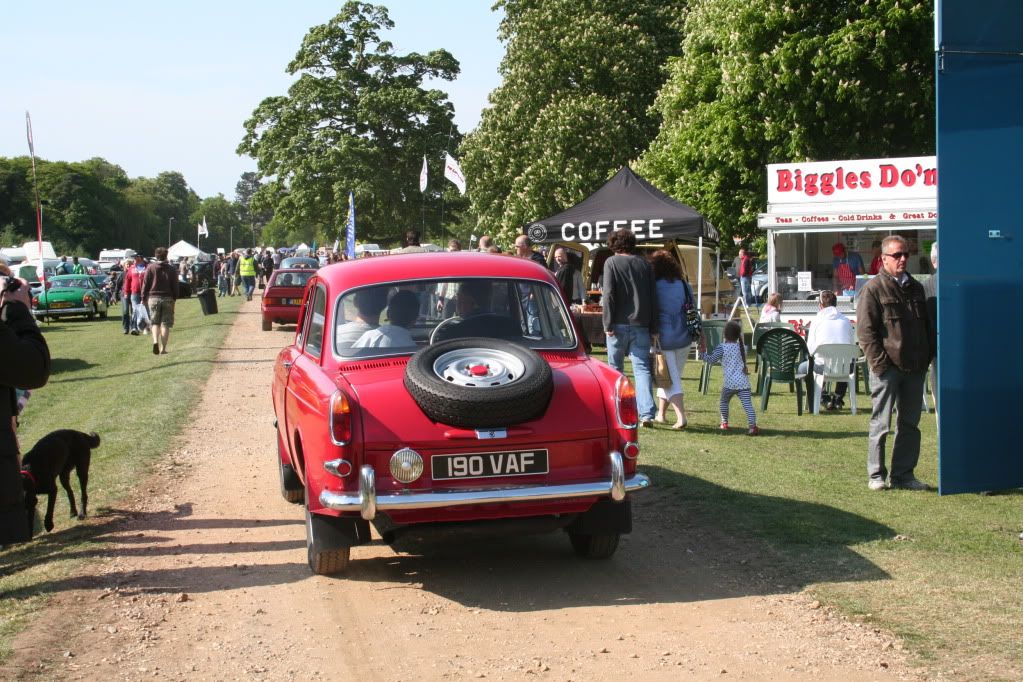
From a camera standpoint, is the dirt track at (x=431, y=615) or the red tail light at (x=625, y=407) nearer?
the dirt track at (x=431, y=615)

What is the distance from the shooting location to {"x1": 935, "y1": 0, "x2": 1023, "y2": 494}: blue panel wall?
301 inches

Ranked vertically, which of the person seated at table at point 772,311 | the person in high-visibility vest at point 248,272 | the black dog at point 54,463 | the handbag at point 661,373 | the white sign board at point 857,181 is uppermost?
the white sign board at point 857,181

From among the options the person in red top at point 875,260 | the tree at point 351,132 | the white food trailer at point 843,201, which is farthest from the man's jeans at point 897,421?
the tree at point 351,132

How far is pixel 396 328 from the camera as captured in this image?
7.32 meters

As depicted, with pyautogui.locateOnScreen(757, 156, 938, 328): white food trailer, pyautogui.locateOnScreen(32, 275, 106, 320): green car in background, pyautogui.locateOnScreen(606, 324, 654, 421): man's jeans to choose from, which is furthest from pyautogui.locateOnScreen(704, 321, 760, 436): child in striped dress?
pyautogui.locateOnScreen(32, 275, 106, 320): green car in background

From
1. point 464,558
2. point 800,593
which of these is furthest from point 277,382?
point 800,593

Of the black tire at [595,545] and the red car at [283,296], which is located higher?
the red car at [283,296]

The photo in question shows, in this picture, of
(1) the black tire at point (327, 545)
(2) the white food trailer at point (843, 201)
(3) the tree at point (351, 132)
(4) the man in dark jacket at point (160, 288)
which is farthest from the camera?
(3) the tree at point (351, 132)

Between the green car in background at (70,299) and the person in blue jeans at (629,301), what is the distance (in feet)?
93.9

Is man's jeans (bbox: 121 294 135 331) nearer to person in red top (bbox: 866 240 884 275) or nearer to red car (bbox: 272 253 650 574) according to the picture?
person in red top (bbox: 866 240 884 275)

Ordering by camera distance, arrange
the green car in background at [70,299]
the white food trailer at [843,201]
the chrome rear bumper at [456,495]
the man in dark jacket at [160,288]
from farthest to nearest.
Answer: the green car in background at [70,299]
the man in dark jacket at [160,288]
the white food trailer at [843,201]
the chrome rear bumper at [456,495]

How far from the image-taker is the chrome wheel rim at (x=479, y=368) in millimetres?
6484

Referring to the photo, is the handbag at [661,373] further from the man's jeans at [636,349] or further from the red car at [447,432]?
the red car at [447,432]

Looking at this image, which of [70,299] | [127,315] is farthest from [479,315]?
[70,299]
